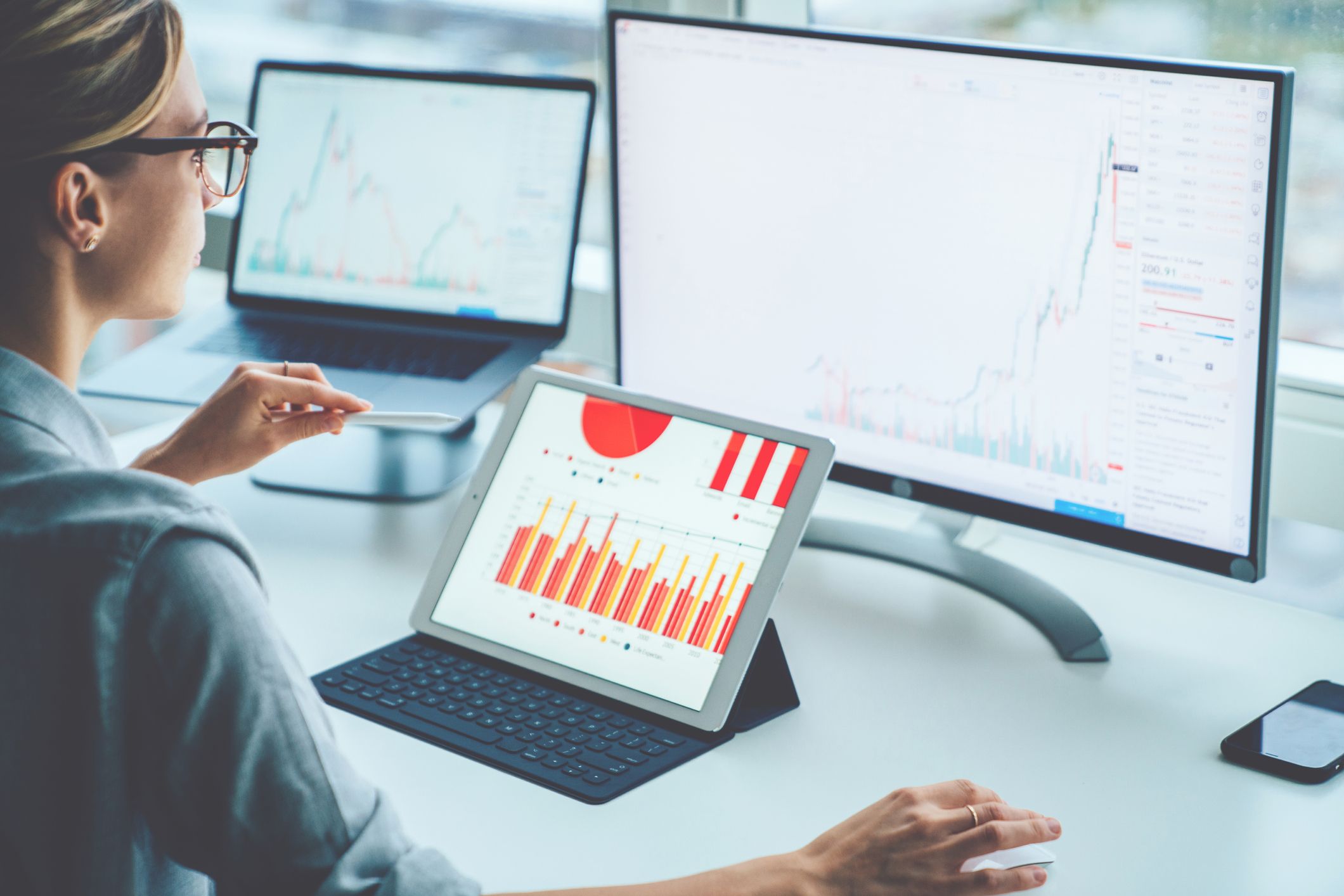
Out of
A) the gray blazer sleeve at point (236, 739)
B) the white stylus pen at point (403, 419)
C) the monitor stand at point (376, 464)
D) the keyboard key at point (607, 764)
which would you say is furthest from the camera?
the monitor stand at point (376, 464)

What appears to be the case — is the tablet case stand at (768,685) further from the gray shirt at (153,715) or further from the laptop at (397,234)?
the laptop at (397,234)

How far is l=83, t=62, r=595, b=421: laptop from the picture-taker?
1.51m

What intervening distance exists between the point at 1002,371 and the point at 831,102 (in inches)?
11.3

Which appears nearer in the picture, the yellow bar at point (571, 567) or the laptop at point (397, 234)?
the yellow bar at point (571, 567)

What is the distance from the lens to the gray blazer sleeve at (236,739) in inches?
25.4

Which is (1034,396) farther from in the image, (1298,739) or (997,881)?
(997,881)

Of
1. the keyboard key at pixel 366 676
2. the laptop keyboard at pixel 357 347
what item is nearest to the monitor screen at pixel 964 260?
the laptop keyboard at pixel 357 347

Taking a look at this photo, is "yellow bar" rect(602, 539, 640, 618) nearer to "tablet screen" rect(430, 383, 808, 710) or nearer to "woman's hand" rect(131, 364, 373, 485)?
"tablet screen" rect(430, 383, 808, 710)

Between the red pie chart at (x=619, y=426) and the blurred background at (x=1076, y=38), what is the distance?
1.02ft

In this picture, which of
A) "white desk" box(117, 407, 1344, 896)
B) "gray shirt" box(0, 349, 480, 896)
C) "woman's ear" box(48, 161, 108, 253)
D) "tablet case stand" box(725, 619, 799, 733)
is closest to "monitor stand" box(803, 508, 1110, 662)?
"white desk" box(117, 407, 1344, 896)

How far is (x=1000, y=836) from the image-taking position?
2.64ft

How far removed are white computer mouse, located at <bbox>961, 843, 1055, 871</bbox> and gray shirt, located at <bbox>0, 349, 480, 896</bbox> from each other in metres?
0.32

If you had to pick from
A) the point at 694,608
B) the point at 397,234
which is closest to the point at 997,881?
the point at 694,608

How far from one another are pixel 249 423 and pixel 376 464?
0.38 metres
